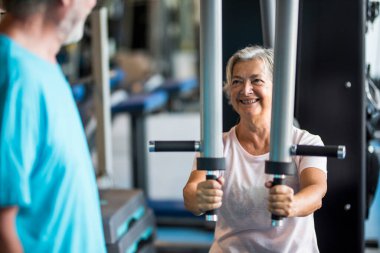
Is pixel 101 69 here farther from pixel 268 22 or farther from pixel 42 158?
pixel 42 158

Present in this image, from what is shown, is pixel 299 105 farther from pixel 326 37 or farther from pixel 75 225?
pixel 75 225

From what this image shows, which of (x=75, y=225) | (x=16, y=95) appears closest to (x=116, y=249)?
(x=75, y=225)

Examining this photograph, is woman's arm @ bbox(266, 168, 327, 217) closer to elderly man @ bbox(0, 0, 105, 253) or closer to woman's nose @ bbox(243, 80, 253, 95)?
woman's nose @ bbox(243, 80, 253, 95)

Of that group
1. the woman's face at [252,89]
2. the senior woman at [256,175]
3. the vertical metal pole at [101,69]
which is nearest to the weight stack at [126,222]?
the vertical metal pole at [101,69]

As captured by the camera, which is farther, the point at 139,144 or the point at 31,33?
the point at 139,144

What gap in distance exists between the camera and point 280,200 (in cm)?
131

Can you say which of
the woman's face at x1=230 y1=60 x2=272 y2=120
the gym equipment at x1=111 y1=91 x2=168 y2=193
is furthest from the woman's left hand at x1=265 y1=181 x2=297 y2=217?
the gym equipment at x1=111 y1=91 x2=168 y2=193

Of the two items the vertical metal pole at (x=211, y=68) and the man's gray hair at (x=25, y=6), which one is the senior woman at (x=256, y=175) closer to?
the vertical metal pole at (x=211, y=68)

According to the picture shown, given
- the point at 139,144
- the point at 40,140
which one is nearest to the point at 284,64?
the point at 40,140

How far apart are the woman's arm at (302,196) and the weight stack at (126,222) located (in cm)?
152

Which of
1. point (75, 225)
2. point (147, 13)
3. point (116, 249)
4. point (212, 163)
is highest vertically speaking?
point (147, 13)

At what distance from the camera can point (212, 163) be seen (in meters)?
1.35

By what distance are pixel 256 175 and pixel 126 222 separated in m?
1.66

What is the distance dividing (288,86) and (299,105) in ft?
1.70
